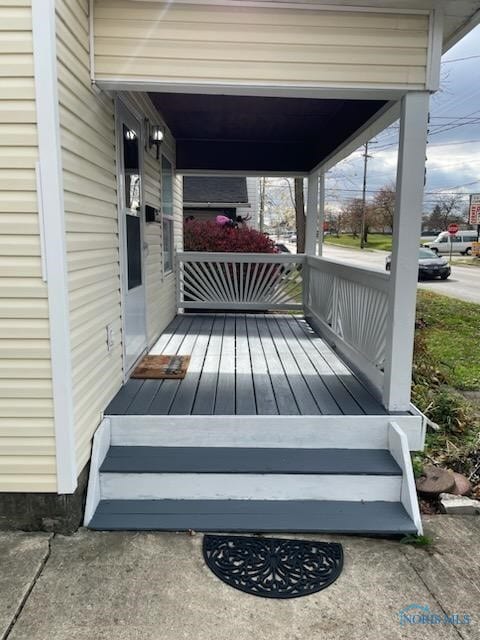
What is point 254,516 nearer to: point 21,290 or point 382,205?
point 21,290

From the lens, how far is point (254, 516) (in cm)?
240

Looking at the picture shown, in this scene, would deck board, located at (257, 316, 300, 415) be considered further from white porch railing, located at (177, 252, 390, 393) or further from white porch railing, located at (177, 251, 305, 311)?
white porch railing, located at (177, 251, 305, 311)

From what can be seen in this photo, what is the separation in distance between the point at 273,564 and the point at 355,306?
7.90 ft

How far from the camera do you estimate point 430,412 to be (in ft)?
12.5

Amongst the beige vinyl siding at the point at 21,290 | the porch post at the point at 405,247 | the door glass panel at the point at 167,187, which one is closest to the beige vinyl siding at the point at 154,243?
the door glass panel at the point at 167,187

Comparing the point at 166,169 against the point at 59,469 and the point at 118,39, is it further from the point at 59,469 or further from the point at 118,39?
the point at 59,469

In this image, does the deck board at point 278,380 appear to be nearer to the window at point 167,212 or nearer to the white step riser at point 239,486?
the white step riser at point 239,486

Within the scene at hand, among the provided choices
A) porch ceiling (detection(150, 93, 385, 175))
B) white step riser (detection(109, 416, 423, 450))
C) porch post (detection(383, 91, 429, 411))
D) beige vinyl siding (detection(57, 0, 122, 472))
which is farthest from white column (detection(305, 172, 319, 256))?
white step riser (detection(109, 416, 423, 450))

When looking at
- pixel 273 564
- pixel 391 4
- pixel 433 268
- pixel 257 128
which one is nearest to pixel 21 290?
pixel 273 564

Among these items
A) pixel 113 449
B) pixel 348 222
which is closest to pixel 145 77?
pixel 113 449

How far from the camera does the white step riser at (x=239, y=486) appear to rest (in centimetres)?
251

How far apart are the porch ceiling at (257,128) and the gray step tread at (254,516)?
2624 millimetres

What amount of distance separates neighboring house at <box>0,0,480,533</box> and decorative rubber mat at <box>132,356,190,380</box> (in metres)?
0.11

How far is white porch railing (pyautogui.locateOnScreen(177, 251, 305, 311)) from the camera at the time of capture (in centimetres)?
672
